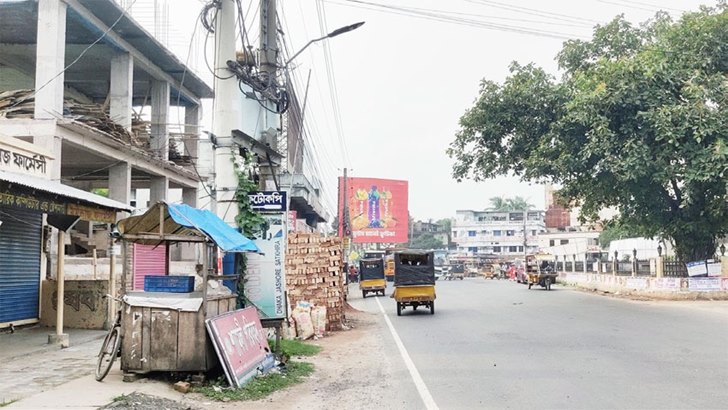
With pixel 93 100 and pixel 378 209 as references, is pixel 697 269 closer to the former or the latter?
pixel 93 100

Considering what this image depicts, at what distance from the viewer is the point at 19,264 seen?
1440 cm

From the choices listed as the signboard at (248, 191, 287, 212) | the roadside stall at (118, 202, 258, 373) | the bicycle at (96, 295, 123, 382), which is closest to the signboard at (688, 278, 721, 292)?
the signboard at (248, 191, 287, 212)

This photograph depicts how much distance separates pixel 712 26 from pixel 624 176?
24.2 ft

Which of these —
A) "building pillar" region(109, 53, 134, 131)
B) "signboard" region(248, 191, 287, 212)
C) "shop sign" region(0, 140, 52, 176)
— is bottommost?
"signboard" region(248, 191, 287, 212)

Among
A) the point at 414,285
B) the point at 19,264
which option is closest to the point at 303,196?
the point at 414,285

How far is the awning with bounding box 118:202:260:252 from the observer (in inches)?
343

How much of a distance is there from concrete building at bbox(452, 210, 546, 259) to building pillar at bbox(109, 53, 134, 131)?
3501 inches

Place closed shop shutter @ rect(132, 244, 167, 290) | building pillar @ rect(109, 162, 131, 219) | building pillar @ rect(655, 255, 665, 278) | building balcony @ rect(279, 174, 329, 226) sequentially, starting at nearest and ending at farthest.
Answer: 1. building pillar @ rect(109, 162, 131, 219)
2. closed shop shutter @ rect(132, 244, 167, 290)
3. building pillar @ rect(655, 255, 665, 278)
4. building balcony @ rect(279, 174, 329, 226)

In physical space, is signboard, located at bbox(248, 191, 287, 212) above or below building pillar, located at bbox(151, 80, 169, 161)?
below

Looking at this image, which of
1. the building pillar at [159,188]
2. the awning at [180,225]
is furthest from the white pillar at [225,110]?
the building pillar at [159,188]

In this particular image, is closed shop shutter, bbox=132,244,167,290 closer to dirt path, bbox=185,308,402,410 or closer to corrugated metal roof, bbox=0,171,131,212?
corrugated metal roof, bbox=0,171,131,212

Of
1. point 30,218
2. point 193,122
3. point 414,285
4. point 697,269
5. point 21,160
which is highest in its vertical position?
point 193,122

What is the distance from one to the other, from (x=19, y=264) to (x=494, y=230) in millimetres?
97834

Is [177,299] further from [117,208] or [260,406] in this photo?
[117,208]
